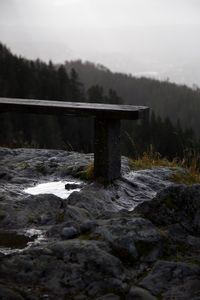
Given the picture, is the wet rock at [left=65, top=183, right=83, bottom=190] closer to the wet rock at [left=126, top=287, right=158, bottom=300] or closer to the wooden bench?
the wooden bench

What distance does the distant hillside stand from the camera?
12381 cm

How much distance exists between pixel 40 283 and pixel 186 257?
46.6 inches

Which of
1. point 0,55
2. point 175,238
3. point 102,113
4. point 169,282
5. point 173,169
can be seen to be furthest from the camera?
point 0,55

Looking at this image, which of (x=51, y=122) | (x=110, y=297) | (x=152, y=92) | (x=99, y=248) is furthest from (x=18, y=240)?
(x=152, y=92)

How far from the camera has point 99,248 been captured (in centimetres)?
385

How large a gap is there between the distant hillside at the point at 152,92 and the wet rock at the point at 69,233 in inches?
4355

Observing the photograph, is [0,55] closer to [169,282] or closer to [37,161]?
[37,161]

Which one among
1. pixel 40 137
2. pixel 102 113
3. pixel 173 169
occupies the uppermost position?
pixel 102 113

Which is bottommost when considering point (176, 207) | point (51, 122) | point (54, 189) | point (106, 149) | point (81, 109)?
point (51, 122)

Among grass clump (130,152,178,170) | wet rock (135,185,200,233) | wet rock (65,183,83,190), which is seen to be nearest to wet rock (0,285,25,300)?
wet rock (135,185,200,233)

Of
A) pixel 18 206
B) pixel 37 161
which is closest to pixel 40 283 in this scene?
pixel 18 206

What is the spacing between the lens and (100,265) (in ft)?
12.0

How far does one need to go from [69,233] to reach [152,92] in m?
138

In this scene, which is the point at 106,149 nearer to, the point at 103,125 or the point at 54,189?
the point at 103,125
